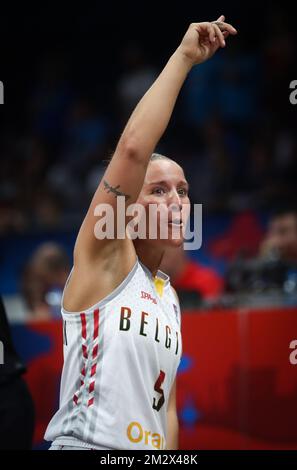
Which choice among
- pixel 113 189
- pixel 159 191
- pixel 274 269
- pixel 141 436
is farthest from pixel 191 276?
pixel 113 189

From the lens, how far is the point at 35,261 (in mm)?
6184

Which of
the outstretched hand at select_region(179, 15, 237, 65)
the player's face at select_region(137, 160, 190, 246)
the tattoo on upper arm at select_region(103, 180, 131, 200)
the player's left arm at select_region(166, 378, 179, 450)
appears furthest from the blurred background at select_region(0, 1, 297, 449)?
the outstretched hand at select_region(179, 15, 237, 65)

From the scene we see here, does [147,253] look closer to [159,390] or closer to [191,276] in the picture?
[159,390]

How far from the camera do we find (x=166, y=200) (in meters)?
2.75

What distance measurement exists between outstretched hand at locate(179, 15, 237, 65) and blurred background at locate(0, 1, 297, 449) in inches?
57.8

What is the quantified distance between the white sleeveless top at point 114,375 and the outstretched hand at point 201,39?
73 cm

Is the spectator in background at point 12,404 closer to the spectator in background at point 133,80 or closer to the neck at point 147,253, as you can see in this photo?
the neck at point 147,253

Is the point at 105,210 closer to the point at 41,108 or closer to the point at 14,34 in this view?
the point at 41,108

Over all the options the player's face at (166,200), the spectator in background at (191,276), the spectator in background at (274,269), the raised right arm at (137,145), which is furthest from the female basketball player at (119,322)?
the spectator in background at (191,276)

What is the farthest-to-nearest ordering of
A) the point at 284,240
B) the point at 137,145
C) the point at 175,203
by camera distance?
the point at 284,240 < the point at 175,203 < the point at 137,145

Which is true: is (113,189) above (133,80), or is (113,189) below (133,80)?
below

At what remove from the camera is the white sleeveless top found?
2.48m

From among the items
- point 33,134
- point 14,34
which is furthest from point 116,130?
point 14,34

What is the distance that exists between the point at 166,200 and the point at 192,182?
196 inches
